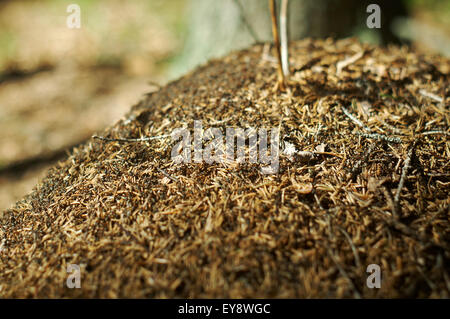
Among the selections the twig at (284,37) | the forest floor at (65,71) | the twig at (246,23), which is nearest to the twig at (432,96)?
the twig at (284,37)

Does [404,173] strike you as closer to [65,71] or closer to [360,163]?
[360,163]

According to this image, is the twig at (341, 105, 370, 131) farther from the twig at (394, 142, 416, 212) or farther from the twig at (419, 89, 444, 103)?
the twig at (419, 89, 444, 103)

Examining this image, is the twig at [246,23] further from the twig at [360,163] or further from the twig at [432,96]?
the twig at [360,163]

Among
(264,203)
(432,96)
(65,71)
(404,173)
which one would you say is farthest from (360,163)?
(65,71)

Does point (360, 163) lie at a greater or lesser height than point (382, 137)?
lesser
